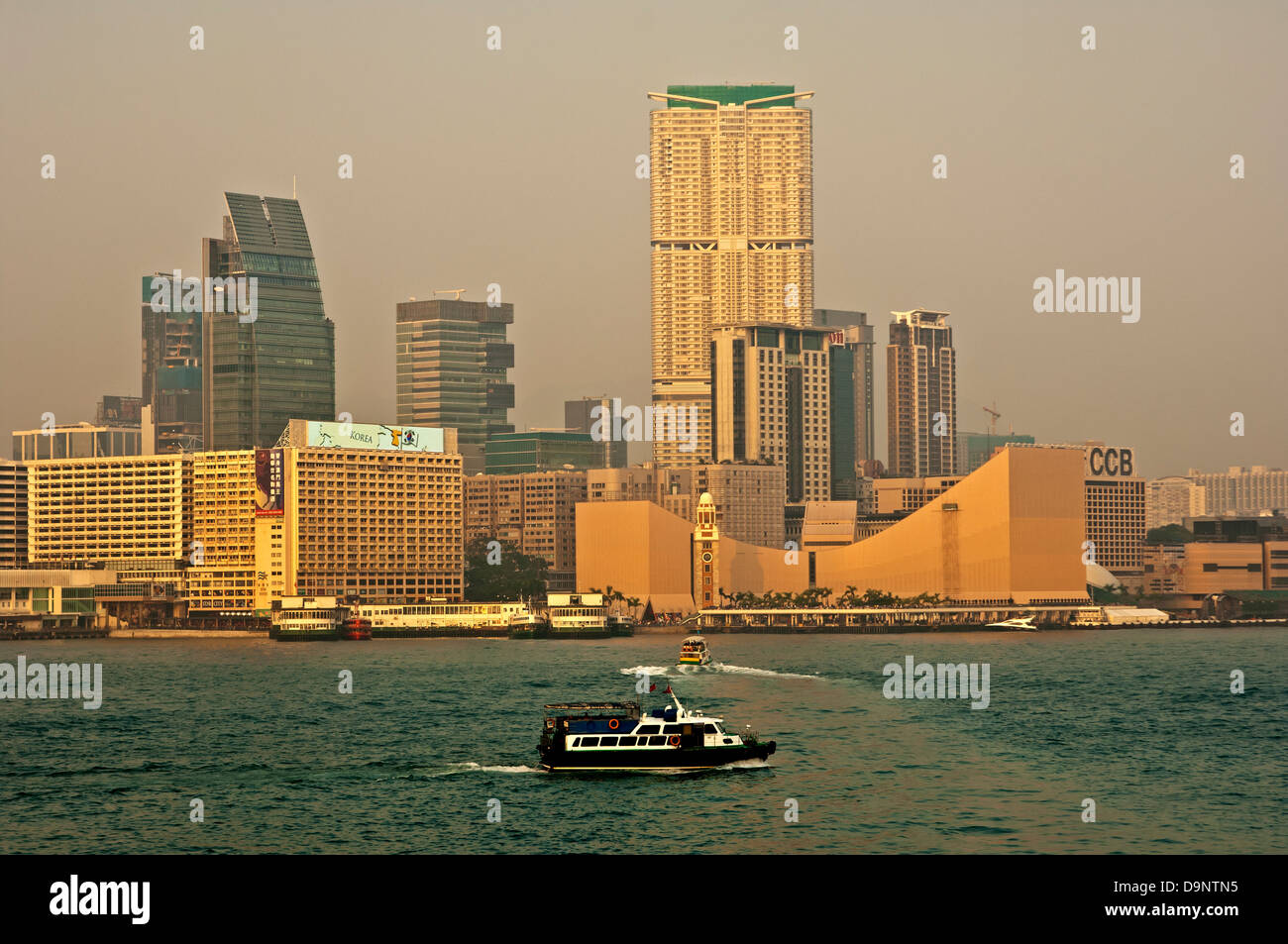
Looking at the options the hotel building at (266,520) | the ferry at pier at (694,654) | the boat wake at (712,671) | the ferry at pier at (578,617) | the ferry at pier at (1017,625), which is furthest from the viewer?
the ferry at pier at (1017,625)

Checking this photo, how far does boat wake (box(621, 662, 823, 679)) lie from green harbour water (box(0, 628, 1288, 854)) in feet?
1.98

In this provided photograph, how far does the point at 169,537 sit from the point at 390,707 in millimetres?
110195

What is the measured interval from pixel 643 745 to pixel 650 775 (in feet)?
2.69

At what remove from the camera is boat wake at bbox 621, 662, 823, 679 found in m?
81.7

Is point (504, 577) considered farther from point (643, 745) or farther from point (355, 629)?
point (643, 745)

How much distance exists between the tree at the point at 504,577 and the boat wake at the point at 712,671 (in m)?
78.7

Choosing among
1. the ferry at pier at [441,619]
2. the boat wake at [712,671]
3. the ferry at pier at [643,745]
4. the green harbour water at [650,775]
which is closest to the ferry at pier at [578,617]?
the ferry at pier at [441,619]

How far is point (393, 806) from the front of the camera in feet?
116

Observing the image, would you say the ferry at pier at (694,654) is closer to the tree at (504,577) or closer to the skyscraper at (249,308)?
the tree at (504,577)

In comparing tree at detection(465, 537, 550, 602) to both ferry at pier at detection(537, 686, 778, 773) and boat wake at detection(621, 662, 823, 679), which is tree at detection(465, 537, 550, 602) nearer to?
boat wake at detection(621, 662, 823, 679)

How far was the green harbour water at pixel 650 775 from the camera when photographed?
1237 inches
